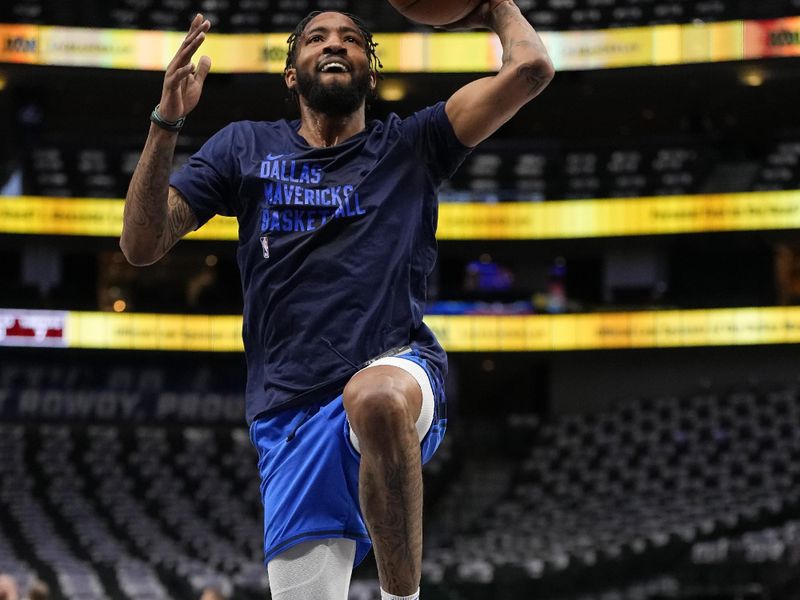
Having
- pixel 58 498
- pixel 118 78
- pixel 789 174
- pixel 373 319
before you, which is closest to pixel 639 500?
pixel 789 174

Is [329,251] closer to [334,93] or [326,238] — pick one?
[326,238]

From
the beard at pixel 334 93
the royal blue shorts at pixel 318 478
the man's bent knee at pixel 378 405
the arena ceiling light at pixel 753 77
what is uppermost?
the arena ceiling light at pixel 753 77

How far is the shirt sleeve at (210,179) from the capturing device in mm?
3664

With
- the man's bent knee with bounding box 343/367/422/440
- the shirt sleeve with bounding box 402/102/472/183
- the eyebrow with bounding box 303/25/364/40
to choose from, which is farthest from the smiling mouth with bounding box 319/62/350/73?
the man's bent knee with bounding box 343/367/422/440

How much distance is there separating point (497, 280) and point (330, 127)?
27.2 meters

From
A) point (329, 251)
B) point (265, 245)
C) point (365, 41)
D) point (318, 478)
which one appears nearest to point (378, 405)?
→ point (318, 478)

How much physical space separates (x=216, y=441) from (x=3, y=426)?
430cm

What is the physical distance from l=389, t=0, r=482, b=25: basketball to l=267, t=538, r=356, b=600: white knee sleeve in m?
1.53

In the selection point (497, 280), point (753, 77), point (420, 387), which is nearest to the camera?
point (420, 387)

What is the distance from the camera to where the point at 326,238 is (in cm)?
352

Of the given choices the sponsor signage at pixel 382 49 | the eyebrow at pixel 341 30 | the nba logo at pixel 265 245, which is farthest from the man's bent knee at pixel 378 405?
the sponsor signage at pixel 382 49

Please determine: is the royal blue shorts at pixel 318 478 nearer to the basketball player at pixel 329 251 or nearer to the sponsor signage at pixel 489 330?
the basketball player at pixel 329 251

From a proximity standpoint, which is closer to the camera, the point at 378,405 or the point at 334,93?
the point at 378,405

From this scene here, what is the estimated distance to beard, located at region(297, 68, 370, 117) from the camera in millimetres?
3629
